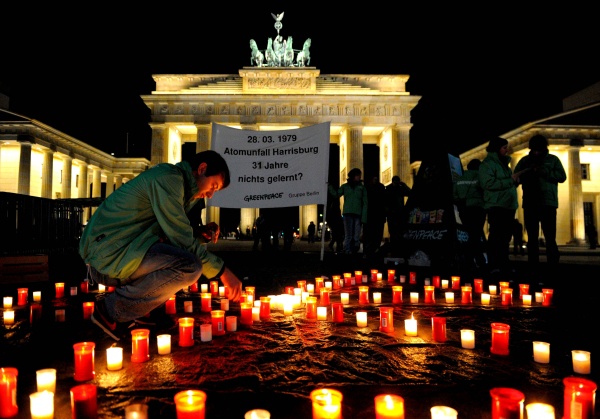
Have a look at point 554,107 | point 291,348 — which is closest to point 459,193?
point 291,348

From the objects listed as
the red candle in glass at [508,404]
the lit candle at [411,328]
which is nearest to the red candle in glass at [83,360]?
the red candle in glass at [508,404]

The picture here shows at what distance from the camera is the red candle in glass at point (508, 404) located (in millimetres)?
1419

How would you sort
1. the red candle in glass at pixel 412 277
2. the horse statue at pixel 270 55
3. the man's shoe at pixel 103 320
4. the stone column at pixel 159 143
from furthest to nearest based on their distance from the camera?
1. the horse statue at pixel 270 55
2. the stone column at pixel 159 143
3. the red candle in glass at pixel 412 277
4. the man's shoe at pixel 103 320

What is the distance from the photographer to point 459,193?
760 centimetres

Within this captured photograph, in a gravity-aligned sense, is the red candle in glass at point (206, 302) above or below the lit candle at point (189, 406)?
below

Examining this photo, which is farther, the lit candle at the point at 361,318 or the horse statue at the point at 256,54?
the horse statue at the point at 256,54

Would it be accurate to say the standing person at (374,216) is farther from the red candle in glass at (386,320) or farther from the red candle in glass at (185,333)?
the red candle in glass at (185,333)

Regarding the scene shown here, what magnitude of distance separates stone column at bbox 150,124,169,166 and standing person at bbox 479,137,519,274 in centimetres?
3212

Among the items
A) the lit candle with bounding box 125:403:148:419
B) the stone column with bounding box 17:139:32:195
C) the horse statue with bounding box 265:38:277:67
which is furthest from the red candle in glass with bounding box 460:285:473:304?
the stone column with bounding box 17:139:32:195

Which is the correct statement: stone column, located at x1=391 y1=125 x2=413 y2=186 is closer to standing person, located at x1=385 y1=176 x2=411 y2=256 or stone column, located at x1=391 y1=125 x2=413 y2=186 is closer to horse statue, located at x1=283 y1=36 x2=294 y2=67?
horse statue, located at x1=283 y1=36 x2=294 y2=67

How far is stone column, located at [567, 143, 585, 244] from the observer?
28.8 meters

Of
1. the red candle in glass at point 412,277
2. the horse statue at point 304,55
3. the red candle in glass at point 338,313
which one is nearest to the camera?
the red candle in glass at point 338,313

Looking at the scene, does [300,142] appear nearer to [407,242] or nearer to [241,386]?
[407,242]

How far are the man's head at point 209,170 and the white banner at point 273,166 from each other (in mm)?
4168
